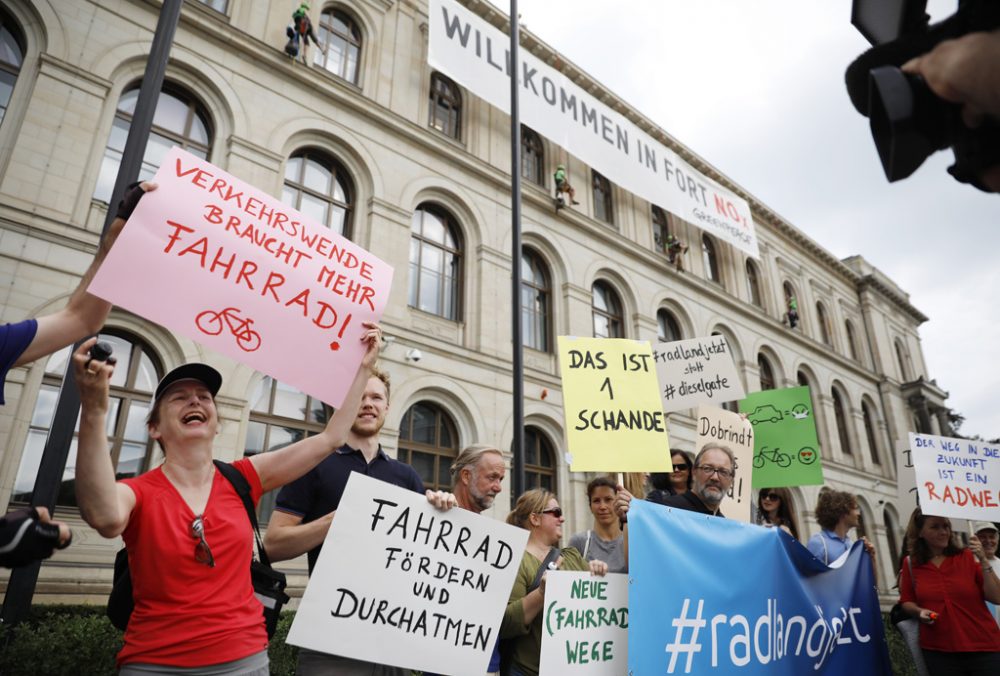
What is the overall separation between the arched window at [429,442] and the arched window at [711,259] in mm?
14074

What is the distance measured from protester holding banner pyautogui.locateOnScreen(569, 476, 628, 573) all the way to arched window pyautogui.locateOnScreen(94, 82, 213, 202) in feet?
29.5

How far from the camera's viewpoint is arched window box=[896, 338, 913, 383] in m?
31.9

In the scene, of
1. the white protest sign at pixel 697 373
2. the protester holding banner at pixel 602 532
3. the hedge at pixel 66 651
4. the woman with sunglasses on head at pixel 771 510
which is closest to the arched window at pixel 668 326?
the woman with sunglasses on head at pixel 771 510

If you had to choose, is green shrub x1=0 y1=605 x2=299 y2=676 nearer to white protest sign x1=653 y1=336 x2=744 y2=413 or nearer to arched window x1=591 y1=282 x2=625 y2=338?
white protest sign x1=653 y1=336 x2=744 y2=413

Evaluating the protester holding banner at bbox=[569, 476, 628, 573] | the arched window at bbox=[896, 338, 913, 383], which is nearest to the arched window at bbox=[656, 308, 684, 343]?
the protester holding banner at bbox=[569, 476, 628, 573]

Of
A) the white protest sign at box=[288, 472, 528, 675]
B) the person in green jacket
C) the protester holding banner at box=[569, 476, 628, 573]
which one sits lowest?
the white protest sign at box=[288, 472, 528, 675]

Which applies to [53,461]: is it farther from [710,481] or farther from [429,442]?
[429,442]

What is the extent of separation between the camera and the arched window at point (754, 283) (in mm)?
24500

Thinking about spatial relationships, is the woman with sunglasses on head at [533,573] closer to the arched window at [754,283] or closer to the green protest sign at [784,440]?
the green protest sign at [784,440]

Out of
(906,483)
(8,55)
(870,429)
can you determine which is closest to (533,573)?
(906,483)

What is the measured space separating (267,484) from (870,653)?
4509mm

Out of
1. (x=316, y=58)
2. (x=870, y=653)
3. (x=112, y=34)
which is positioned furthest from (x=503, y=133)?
(x=870, y=653)

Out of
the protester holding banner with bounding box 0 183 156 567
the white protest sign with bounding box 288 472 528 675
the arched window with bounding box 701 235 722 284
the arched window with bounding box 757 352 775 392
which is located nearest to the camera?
the protester holding banner with bounding box 0 183 156 567

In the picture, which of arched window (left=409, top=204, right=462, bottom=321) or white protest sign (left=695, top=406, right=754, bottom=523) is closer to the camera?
white protest sign (left=695, top=406, right=754, bottom=523)
